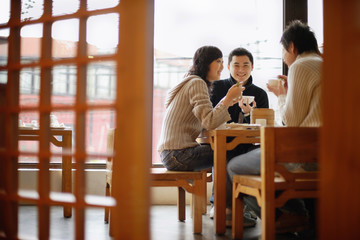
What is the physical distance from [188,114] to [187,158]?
337mm

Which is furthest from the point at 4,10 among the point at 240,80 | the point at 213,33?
the point at 240,80

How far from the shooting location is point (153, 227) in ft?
9.35

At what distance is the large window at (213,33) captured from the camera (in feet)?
13.0

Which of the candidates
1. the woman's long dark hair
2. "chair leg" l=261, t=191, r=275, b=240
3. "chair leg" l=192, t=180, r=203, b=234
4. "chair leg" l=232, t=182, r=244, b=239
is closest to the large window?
the woman's long dark hair

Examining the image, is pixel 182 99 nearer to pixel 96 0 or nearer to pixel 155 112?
pixel 96 0

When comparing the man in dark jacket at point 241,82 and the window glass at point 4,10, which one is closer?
the man in dark jacket at point 241,82

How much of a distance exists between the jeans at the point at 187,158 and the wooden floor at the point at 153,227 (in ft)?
1.49

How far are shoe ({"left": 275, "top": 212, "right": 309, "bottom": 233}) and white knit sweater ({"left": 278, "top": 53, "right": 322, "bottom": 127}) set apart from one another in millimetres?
616

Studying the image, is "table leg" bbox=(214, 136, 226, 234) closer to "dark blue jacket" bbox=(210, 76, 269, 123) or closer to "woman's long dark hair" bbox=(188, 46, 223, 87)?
"woman's long dark hair" bbox=(188, 46, 223, 87)

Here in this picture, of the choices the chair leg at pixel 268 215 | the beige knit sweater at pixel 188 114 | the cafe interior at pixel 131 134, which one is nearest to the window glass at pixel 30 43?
the cafe interior at pixel 131 134

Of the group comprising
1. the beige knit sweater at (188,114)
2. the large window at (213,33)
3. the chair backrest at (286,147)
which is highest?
the large window at (213,33)

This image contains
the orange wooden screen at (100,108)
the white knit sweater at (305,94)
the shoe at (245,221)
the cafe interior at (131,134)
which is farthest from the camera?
the shoe at (245,221)

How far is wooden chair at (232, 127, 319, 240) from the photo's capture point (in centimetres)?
188

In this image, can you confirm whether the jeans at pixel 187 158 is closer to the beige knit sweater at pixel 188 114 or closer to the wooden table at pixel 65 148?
the beige knit sweater at pixel 188 114
